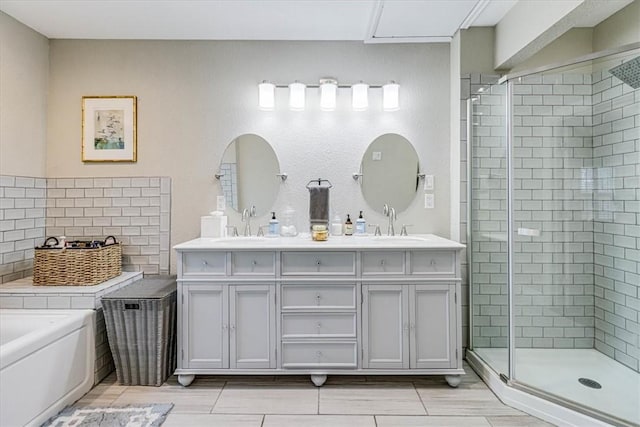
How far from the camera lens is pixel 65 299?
2.46m

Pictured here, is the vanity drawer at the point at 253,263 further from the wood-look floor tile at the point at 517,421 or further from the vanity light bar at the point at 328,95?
the wood-look floor tile at the point at 517,421

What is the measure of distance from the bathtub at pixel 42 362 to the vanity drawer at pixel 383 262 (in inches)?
69.4

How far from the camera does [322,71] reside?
3.10m

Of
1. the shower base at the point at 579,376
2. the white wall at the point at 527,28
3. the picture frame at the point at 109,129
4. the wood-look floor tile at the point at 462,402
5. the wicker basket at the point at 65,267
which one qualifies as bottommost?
the wood-look floor tile at the point at 462,402

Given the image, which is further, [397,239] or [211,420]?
[397,239]

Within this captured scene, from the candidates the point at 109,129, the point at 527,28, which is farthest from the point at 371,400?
the point at 109,129

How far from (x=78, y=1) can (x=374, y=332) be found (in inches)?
114

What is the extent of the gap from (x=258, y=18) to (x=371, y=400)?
8.71 ft

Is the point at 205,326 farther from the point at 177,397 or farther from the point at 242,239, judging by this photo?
the point at 242,239

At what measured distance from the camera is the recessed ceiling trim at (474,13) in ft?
8.27

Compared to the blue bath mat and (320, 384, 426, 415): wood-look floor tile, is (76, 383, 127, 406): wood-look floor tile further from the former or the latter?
(320, 384, 426, 415): wood-look floor tile

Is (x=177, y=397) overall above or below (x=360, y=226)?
below

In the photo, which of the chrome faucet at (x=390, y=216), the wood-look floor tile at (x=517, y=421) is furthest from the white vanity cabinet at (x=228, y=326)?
the wood-look floor tile at (x=517, y=421)

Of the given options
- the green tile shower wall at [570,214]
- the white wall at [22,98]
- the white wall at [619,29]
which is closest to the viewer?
the green tile shower wall at [570,214]
